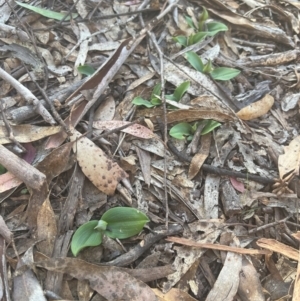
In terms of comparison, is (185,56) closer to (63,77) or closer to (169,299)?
(63,77)

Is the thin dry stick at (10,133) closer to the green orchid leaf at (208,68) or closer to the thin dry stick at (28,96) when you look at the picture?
the thin dry stick at (28,96)

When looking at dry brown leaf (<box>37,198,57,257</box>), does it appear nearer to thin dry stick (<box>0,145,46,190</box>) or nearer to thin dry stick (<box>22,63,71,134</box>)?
thin dry stick (<box>0,145,46,190</box>)

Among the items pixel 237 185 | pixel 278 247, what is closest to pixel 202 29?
pixel 237 185

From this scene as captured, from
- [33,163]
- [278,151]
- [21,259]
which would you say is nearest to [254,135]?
[278,151]

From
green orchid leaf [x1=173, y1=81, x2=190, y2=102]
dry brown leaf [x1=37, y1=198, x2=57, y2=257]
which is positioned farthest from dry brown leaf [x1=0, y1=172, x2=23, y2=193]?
green orchid leaf [x1=173, y1=81, x2=190, y2=102]

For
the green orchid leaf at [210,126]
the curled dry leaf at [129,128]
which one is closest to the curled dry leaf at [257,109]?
the green orchid leaf at [210,126]

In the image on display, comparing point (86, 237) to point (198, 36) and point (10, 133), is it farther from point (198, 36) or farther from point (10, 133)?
point (198, 36)
